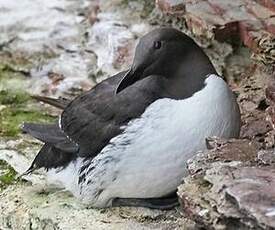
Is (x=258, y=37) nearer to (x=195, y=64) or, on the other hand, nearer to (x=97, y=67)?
(x=195, y=64)

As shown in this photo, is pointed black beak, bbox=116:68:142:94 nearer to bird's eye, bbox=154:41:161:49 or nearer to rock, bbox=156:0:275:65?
bird's eye, bbox=154:41:161:49

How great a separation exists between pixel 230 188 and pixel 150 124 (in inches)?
28.7

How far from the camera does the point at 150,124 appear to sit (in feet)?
13.1

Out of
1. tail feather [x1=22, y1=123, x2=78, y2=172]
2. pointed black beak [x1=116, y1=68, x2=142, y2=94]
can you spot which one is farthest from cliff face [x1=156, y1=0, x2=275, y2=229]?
tail feather [x1=22, y1=123, x2=78, y2=172]

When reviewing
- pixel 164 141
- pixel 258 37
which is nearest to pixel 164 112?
pixel 164 141

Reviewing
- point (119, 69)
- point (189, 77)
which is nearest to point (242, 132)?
point (189, 77)

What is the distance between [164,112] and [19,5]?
277 centimetres

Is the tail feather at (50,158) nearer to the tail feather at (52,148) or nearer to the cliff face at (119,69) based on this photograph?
the tail feather at (52,148)

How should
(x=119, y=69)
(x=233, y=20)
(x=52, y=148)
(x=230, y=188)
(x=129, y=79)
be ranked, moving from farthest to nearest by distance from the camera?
(x=119, y=69)
(x=233, y=20)
(x=52, y=148)
(x=129, y=79)
(x=230, y=188)

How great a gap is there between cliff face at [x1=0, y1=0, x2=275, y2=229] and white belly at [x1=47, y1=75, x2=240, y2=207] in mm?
141

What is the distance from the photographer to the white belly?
3.96 m

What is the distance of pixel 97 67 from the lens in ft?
18.7

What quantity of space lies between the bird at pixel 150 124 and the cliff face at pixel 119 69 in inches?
4.6

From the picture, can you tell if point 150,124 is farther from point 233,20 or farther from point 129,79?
point 233,20
